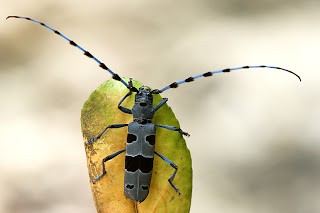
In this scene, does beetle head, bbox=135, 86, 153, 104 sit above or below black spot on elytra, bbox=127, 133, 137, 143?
above

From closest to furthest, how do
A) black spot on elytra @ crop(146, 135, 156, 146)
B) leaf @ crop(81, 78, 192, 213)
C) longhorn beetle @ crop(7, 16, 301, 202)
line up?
leaf @ crop(81, 78, 192, 213) → longhorn beetle @ crop(7, 16, 301, 202) → black spot on elytra @ crop(146, 135, 156, 146)

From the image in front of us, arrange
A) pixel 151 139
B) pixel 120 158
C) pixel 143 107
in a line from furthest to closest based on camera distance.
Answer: pixel 143 107 → pixel 151 139 → pixel 120 158

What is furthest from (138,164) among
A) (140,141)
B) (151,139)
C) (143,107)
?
(143,107)

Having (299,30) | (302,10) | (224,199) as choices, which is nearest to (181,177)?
(224,199)

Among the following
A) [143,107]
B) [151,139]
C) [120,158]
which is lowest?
[120,158]

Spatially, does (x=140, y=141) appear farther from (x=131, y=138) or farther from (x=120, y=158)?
(x=120, y=158)

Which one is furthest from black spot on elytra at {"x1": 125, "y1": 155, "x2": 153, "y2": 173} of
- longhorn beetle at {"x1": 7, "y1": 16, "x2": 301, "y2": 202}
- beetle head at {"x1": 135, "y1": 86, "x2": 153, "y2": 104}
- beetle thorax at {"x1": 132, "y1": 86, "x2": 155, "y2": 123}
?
beetle head at {"x1": 135, "y1": 86, "x2": 153, "y2": 104}

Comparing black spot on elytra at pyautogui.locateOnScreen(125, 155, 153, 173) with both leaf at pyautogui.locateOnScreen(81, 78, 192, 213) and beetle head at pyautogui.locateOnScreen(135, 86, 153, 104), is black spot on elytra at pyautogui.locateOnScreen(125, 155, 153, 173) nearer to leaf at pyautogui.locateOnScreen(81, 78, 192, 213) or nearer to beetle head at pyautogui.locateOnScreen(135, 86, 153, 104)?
leaf at pyautogui.locateOnScreen(81, 78, 192, 213)
